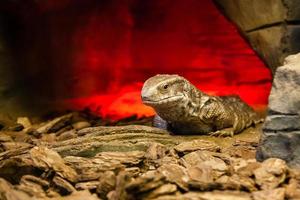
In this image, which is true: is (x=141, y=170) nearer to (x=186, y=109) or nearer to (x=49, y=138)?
(x=186, y=109)

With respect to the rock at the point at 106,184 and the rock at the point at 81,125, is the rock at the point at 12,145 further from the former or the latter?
the rock at the point at 106,184

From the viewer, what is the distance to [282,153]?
10.0 ft

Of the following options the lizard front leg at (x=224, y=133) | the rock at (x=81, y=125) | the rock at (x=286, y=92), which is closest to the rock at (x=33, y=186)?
the rock at (x=286, y=92)

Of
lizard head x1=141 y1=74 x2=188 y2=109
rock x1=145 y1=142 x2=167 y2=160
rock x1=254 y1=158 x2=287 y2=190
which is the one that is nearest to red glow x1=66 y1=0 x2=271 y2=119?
lizard head x1=141 y1=74 x2=188 y2=109

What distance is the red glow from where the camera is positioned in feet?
27.2

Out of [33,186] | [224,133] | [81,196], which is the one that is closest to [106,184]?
[81,196]

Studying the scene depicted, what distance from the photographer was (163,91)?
4.05 meters

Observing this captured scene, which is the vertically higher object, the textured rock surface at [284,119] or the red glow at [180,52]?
the red glow at [180,52]

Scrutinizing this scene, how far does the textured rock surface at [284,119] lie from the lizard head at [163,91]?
1.16 m

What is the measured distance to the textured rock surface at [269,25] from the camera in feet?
13.7

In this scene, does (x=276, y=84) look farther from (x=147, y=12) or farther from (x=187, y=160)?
(x=147, y=12)

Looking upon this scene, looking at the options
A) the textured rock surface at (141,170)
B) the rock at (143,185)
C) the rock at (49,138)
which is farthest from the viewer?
the rock at (49,138)

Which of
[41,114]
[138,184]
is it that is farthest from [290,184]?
[41,114]

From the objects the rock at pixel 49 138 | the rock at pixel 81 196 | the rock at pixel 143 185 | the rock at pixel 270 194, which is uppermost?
the rock at pixel 49 138
